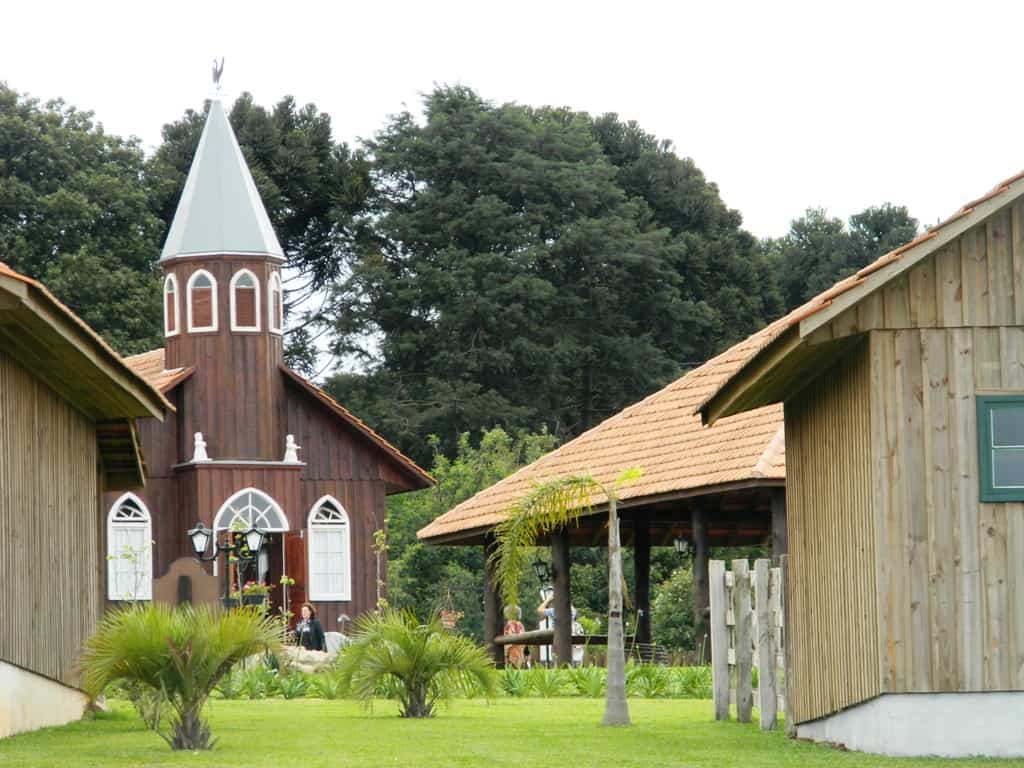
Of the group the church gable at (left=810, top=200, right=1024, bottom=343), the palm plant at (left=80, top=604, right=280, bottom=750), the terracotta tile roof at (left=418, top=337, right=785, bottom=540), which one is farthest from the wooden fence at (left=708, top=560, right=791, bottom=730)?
the terracotta tile roof at (left=418, top=337, right=785, bottom=540)

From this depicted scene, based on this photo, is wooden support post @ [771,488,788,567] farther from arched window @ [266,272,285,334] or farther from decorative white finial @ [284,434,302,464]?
arched window @ [266,272,285,334]

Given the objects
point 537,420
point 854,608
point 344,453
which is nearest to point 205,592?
point 344,453

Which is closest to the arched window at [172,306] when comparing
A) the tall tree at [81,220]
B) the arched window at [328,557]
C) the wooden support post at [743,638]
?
the arched window at [328,557]

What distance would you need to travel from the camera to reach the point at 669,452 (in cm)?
2906

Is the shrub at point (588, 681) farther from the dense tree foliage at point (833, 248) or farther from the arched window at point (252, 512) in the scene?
the dense tree foliage at point (833, 248)

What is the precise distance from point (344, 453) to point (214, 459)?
9.93ft

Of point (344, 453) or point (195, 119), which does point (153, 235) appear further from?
point (344, 453)

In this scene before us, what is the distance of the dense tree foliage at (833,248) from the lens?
64.7m

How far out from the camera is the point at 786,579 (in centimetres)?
1798

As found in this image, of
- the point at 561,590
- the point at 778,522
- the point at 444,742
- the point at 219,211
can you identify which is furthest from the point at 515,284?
the point at 444,742

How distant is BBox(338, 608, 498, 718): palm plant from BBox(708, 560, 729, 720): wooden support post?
7.04 ft

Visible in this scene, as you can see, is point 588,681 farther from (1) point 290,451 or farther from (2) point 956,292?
(1) point 290,451

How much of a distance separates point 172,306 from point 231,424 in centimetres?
263

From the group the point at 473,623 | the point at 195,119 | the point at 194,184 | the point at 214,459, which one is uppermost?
the point at 195,119
